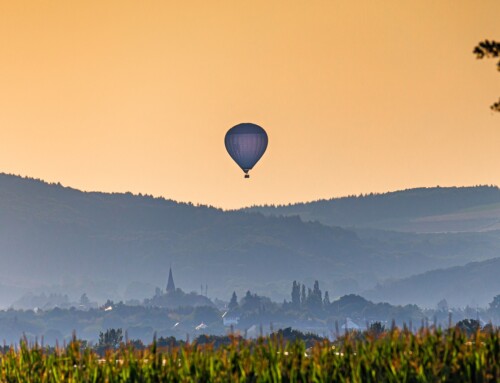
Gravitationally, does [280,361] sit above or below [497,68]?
below

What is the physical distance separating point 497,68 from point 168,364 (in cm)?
1365

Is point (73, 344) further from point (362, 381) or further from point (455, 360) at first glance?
point (455, 360)

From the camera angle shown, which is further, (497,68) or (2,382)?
(497,68)

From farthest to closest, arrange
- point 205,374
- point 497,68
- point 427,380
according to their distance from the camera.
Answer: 1. point 497,68
2. point 205,374
3. point 427,380

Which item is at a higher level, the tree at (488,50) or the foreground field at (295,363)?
the tree at (488,50)

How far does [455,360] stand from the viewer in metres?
33.4

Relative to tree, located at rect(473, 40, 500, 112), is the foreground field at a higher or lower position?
lower

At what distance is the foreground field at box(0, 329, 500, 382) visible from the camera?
3356cm

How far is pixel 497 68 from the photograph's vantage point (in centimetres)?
4056

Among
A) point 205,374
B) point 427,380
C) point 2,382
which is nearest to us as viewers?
point 427,380

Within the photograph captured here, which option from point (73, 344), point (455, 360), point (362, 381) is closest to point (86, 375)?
point (73, 344)

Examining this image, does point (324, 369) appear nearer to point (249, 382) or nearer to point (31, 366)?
point (249, 382)

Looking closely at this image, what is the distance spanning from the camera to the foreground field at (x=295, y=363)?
1321 inches

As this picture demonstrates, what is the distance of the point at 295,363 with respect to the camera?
3503 centimetres
